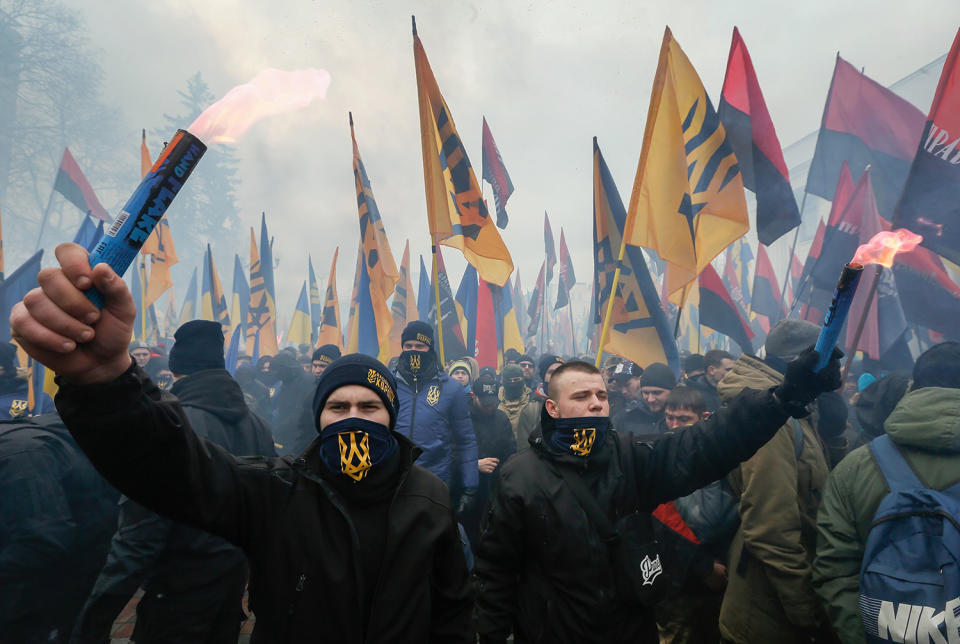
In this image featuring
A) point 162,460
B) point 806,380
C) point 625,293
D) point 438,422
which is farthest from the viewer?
point 625,293

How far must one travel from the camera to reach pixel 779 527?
97.0 inches

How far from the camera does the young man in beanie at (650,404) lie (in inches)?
198

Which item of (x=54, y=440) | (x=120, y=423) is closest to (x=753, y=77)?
(x=120, y=423)

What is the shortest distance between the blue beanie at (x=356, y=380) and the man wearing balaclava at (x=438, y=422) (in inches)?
91.6

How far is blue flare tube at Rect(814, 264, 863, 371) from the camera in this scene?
1459mm

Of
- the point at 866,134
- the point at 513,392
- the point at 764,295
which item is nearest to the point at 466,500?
the point at 513,392

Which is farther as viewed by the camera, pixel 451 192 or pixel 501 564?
pixel 451 192

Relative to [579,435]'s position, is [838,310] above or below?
above

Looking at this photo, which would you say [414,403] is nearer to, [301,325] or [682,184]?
[682,184]

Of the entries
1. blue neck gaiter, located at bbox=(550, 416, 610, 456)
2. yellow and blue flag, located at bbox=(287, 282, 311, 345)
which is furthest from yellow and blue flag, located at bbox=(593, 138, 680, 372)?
yellow and blue flag, located at bbox=(287, 282, 311, 345)

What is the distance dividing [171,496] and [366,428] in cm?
61

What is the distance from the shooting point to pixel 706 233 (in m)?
4.68

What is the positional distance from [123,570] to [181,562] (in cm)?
29

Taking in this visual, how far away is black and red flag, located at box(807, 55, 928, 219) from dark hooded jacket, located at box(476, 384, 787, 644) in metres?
5.77
